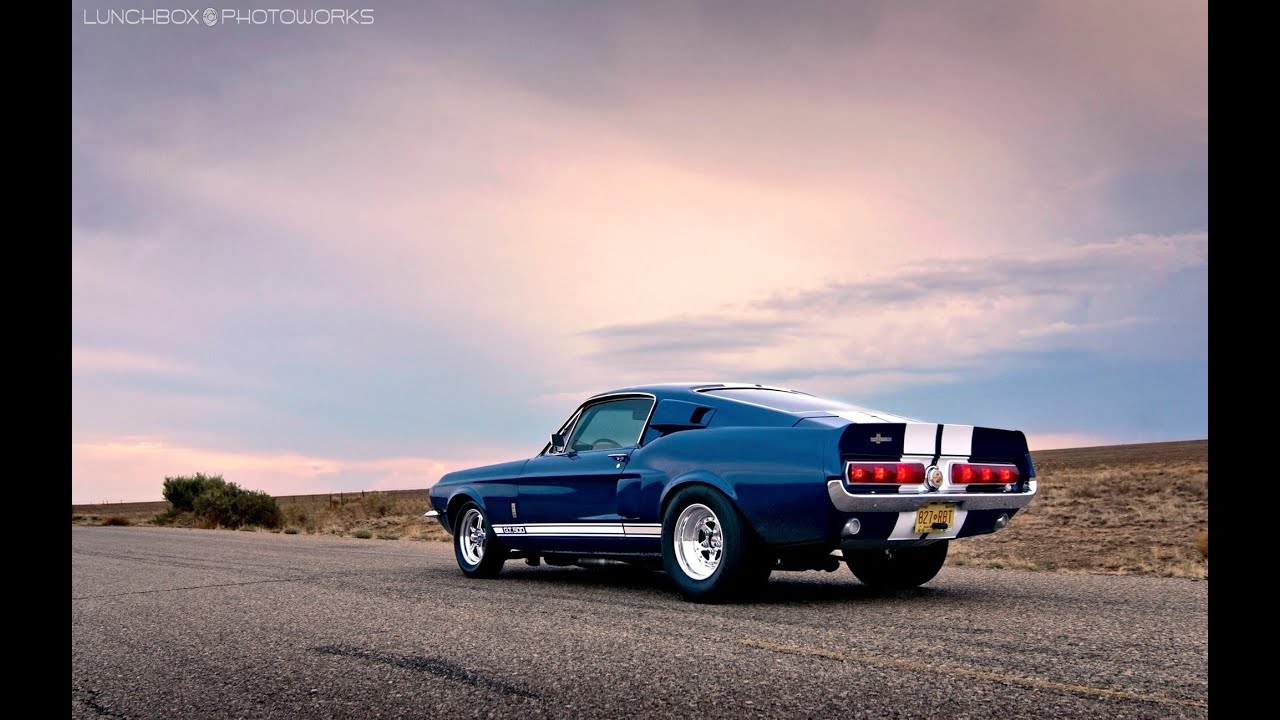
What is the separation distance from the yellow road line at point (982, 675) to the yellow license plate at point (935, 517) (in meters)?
1.72

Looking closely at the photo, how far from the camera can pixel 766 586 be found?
7.67 meters

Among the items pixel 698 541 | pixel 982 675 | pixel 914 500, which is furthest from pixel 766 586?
pixel 982 675

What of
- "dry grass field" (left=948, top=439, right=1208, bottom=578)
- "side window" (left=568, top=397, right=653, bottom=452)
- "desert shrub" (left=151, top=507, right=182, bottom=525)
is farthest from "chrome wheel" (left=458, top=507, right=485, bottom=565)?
"desert shrub" (left=151, top=507, right=182, bottom=525)

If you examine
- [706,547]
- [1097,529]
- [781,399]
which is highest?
[781,399]

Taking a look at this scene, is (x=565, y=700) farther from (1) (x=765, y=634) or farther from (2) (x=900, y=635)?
(2) (x=900, y=635)

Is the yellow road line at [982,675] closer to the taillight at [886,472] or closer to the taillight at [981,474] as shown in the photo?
the taillight at [886,472]

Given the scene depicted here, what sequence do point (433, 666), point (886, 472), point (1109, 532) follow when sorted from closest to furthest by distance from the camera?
1. point (433, 666)
2. point (886, 472)
3. point (1109, 532)

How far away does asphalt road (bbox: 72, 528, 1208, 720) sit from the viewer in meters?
3.87

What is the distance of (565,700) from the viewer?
389cm

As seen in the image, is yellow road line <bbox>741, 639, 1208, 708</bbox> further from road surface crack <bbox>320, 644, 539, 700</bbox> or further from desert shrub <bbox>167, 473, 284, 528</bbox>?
desert shrub <bbox>167, 473, 284, 528</bbox>

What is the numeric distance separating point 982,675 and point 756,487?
2234mm

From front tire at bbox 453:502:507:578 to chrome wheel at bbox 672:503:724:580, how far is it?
240 cm

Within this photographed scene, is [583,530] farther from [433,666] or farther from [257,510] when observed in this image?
[257,510]

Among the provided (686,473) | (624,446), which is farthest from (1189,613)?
(624,446)
